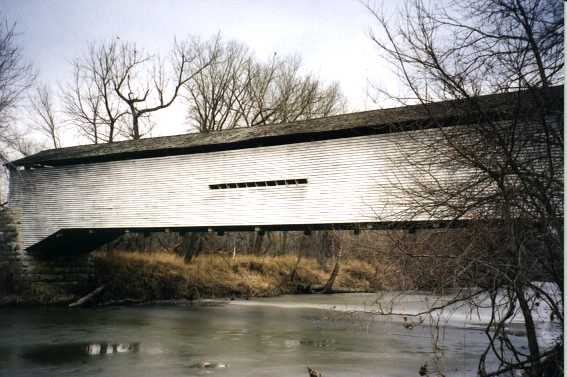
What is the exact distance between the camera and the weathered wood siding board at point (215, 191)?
11.9 m

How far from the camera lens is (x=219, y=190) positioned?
13688 millimetres

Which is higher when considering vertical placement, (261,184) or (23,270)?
(261,184)

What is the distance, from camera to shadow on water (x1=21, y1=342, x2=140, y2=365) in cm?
837

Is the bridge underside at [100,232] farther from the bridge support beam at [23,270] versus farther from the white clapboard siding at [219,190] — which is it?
the bridge support beam at [23,270]

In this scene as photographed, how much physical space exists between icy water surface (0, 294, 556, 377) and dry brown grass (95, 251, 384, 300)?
312 cm

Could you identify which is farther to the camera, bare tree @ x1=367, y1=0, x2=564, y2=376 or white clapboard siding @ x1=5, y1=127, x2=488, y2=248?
white clapboard siding @ x1=5, y1=127, x2=488, y2=248

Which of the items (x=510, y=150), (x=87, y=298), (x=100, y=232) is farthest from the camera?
(x=87, y=298)

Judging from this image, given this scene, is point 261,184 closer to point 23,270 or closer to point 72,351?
point 72,351

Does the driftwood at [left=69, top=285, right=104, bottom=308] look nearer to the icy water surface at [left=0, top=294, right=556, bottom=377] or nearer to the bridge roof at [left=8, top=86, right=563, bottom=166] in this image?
the icy water surface at [left=0, top=294, right=556, bottom=377]

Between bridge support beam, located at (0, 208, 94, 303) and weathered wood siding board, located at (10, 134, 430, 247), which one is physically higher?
weathered wood siding board, located at (10, 134, 430, 247)

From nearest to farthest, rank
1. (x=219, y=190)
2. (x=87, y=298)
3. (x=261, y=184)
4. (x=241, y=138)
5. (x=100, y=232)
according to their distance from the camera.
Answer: (x=261, y=184) → (x=241, y=138) → (x=219, y=190) → (x=100, y=232) → (x=87, y=298)

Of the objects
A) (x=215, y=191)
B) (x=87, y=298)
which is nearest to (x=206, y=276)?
(x=87, y=298)

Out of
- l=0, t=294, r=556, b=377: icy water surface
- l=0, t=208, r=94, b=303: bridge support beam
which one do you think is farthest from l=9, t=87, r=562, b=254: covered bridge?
l=0, t=294, r=556, b=377: icy water surface

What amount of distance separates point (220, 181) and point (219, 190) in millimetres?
210
